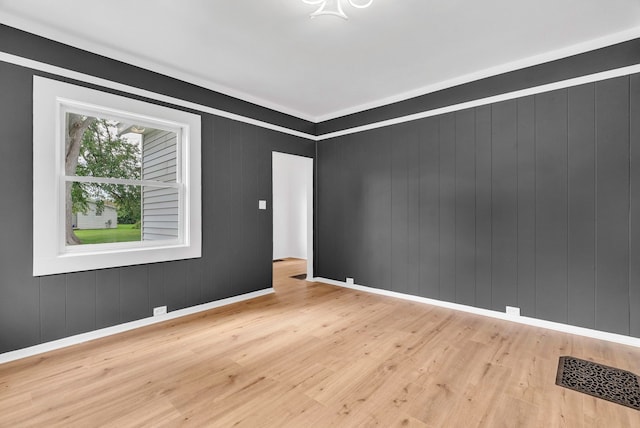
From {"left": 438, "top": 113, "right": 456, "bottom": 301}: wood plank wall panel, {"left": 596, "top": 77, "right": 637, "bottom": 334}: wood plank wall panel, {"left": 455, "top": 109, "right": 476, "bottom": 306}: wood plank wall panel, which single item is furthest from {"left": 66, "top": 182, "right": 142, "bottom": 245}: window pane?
{"left": 596, "top": 77, "right": 637, "bottom": 334}: wood plank wall panel

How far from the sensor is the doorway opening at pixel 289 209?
7.62 meters

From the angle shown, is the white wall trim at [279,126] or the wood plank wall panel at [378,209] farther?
the wood plank wall panel at [378,209]

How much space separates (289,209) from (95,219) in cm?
509

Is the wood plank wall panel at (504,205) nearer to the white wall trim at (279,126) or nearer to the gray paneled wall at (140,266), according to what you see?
the white wall trim at (279,126)

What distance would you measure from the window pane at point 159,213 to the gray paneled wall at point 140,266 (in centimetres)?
34

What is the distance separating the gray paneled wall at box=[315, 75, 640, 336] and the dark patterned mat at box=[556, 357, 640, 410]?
763 mm

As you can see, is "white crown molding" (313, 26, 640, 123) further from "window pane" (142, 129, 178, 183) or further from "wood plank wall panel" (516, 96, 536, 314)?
"window pane" (142, 129, 178, 183)

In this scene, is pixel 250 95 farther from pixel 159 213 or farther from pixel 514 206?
pixel 514 206

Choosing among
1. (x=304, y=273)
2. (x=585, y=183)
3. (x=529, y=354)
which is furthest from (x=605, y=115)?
(x=304, y=273)

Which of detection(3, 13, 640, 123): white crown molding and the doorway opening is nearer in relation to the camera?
detection(3, 13, 640, 123): white crown molding

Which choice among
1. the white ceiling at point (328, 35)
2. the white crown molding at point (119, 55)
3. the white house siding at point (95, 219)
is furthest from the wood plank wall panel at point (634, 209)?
the white house siding at point (95, 219)

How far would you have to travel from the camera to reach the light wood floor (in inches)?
71.4

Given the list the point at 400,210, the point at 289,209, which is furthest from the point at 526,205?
the point at 289,209

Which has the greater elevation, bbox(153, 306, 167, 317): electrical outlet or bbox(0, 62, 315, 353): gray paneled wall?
bbox(0, 62, 315, 353): gray paneled wall
